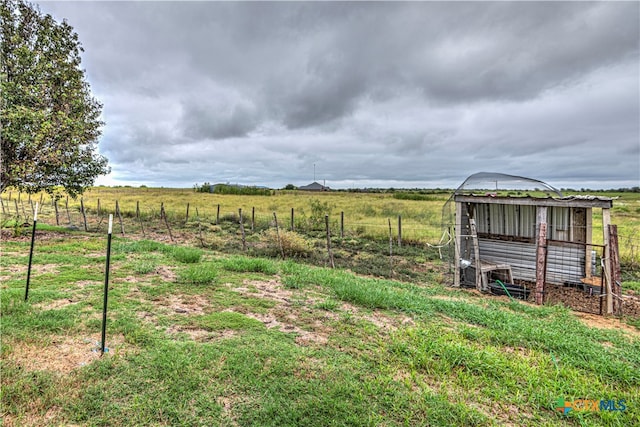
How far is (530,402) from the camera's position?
2.62 meters

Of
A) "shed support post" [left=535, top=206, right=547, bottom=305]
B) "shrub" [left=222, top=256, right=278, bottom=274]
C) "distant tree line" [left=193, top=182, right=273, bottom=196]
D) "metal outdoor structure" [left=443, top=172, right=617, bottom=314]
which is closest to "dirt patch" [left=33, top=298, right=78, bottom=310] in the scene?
"shrub" [left=222, top=256, right=278, bottom=274]

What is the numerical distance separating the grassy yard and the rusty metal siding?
2.79 m

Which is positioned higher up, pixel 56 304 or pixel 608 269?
pixel 608 269

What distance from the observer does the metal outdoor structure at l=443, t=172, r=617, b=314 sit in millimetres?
7129

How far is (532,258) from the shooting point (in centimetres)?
794

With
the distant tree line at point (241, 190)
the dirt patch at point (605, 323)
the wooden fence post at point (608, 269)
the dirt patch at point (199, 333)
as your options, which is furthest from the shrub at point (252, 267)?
the distant tree line at point (241, 190)

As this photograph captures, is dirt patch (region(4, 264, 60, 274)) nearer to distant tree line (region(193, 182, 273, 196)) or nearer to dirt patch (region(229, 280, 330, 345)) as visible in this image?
dirt patch (region(229, 280, 330, 345))

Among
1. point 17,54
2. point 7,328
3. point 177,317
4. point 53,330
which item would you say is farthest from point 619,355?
point 17,54

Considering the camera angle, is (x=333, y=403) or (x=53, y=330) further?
(x=53, y=330)

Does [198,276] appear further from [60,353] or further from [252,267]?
[60,353]

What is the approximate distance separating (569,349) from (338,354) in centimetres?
282

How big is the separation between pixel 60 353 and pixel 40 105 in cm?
1069

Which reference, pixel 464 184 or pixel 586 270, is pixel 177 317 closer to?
pixel 464 184

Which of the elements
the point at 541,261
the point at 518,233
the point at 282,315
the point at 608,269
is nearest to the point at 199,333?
the point at 282,315
